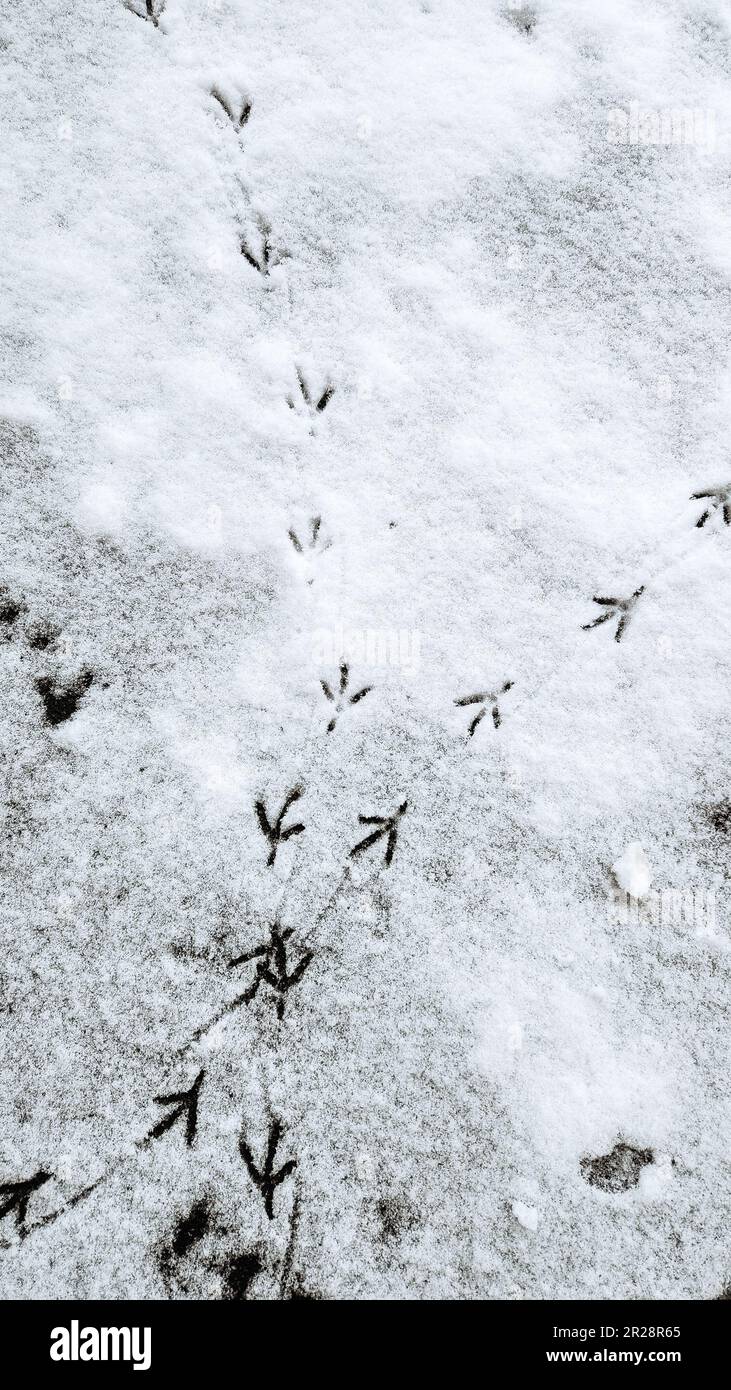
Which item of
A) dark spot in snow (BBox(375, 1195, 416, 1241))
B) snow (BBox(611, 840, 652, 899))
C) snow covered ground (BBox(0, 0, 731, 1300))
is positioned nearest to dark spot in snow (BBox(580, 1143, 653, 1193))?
snow covered ground (BBox(0, 0, 731, 1300))

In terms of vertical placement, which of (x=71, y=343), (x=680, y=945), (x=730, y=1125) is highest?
(x=71, y=343)

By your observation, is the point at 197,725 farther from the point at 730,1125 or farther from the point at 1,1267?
the point at 730,1125

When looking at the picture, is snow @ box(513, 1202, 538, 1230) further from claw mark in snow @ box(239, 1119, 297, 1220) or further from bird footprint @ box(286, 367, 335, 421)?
bird footprint @ box(286, 367, 335, 421)

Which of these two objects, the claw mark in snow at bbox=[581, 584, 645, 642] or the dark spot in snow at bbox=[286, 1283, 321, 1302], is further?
the claw mark in snow at bbox=[581, 584, 645, 642]

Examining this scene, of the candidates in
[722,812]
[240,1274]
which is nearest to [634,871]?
[722,812]

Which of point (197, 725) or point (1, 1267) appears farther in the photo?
point (197, 725)

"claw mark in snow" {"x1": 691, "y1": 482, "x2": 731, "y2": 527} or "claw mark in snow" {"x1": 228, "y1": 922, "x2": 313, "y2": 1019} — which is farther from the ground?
"claw mark in snow" {"x1": 691, "y1": 482, "x2": 731, "y2": 527}
